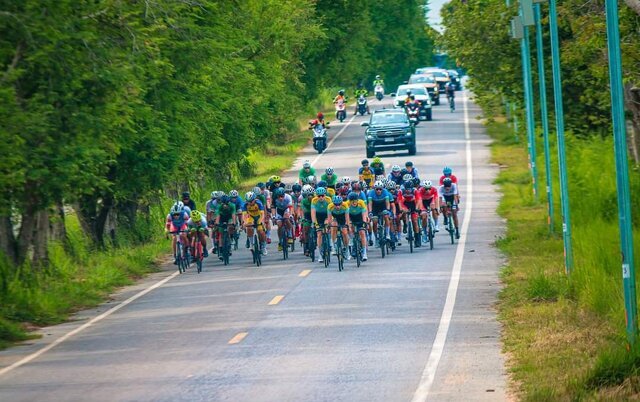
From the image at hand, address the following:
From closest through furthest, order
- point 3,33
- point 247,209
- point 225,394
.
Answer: point 225,394 → point 3,33 → point 247,209

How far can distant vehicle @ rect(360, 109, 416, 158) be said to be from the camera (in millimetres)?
58781

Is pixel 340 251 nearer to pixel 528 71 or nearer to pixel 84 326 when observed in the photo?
pixel 84 326

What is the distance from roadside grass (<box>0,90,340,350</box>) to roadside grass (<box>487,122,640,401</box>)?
712cm

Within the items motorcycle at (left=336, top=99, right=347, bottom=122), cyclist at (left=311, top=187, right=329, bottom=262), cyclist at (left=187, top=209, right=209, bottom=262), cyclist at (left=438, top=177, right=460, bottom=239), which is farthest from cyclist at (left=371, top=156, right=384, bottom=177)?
motorcycle at (left=336, top=99, right=347, bottom=122)

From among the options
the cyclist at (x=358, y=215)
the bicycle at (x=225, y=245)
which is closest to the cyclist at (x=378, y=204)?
the cyclist at (x=358, y=215)

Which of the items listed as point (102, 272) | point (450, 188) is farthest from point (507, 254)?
point (102, 272)

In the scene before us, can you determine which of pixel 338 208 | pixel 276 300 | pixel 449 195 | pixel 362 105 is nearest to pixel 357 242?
pixel 338 208

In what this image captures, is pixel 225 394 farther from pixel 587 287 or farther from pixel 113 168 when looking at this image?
pixel 113 168

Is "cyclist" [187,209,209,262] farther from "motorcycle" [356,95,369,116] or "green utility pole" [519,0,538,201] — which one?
"motorcycle" [356,95,369,116]

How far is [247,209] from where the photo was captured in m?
31.6

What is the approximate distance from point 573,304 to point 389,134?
37777 millimetres

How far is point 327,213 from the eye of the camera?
1204 inches

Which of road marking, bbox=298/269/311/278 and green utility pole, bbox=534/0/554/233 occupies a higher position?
green utility pole, bbox=534/0/554/233

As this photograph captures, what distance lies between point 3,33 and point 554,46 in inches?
340
